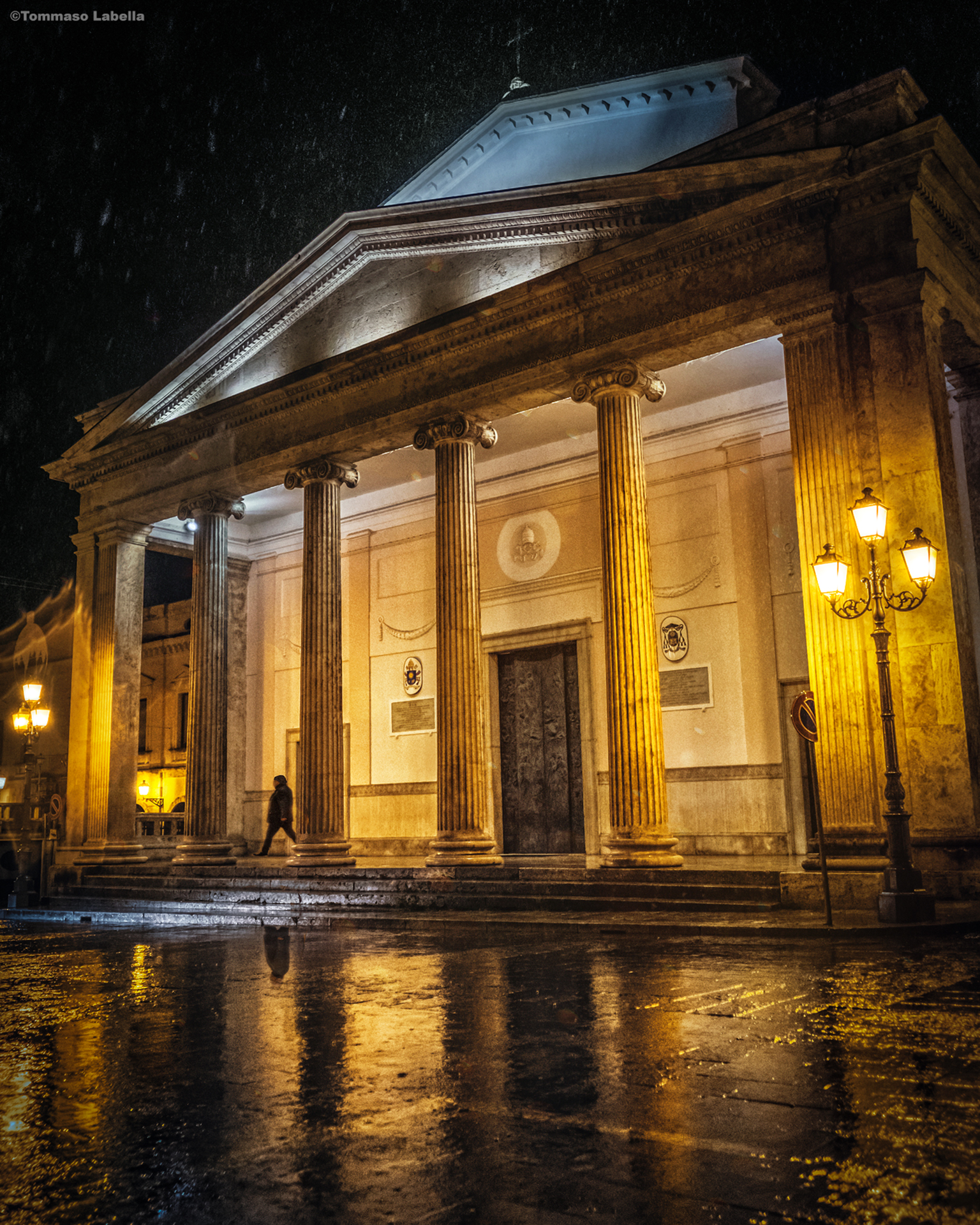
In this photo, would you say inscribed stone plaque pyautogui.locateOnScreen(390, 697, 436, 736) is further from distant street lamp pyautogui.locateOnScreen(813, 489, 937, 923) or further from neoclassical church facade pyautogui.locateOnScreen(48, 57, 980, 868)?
distant street lamp pyautogui.locateOnScreen(813, 489, 937, 923)

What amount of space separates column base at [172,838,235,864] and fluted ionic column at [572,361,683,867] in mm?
7816

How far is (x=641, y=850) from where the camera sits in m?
13.1

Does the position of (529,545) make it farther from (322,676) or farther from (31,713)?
(31,713)

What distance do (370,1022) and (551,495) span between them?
48.6 feet

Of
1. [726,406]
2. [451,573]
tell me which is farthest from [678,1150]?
[726,406]

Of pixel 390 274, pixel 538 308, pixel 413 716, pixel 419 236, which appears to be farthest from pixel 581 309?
pixel 413 716

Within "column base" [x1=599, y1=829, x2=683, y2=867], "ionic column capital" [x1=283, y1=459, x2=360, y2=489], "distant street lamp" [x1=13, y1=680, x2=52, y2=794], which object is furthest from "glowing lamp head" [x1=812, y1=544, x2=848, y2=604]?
"distant street lamp" [x1=13, y1=680, x2=52, y2=794]

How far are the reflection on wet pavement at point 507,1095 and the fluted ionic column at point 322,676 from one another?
27.4ft

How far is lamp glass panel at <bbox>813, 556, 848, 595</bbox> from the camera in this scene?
411 inches

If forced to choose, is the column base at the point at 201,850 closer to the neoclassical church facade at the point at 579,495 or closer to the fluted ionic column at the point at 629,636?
the neoclassical church facade at the point at 579,495

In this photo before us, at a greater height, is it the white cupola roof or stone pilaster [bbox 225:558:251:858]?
the white cupola roof

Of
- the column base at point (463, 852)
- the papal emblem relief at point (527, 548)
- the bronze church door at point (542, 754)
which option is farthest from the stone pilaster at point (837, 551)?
the papal emblem relief at point (527, 548)

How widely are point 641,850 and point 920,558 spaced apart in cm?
510

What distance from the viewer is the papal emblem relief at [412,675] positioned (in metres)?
21.9
